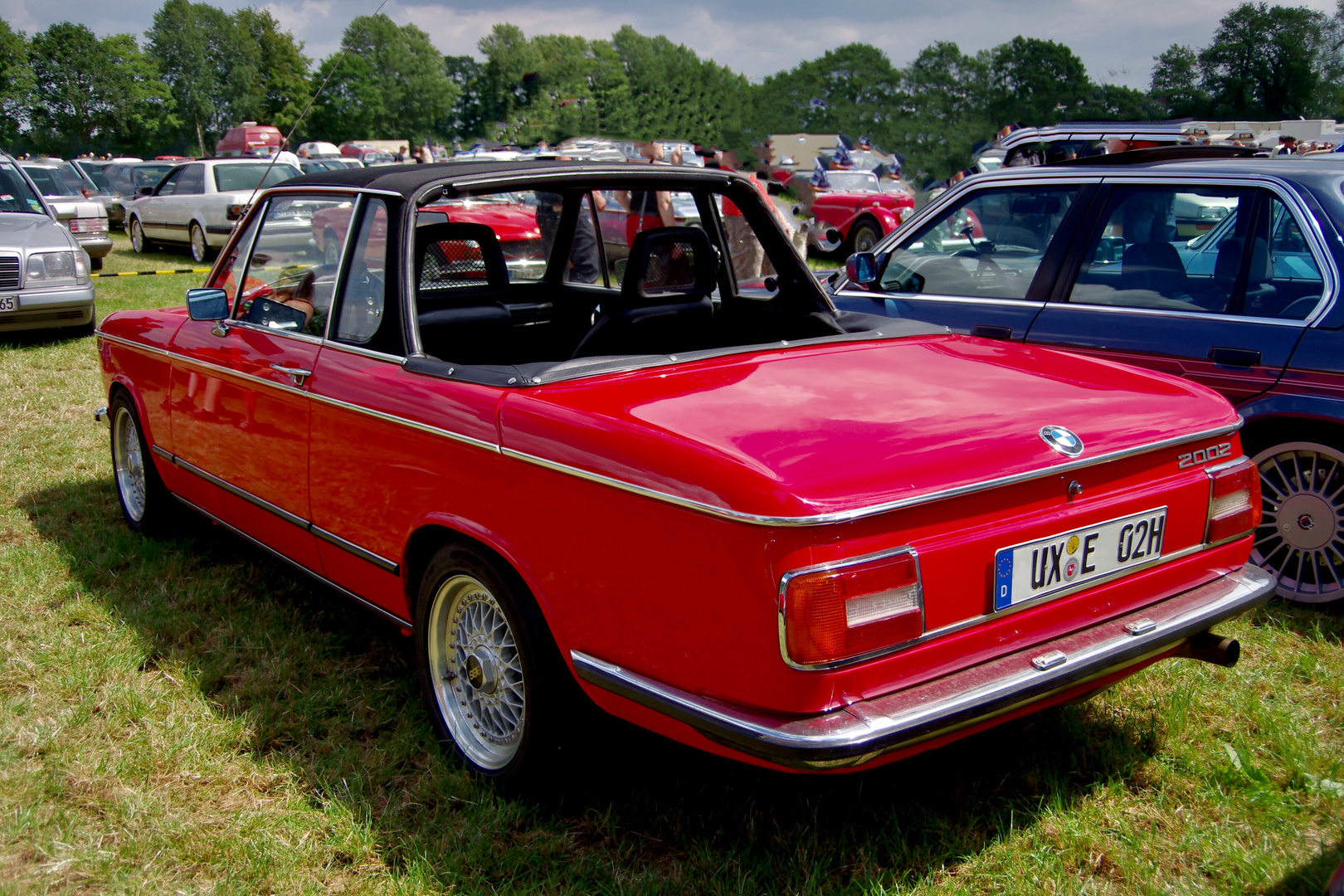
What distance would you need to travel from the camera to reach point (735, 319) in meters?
3.63

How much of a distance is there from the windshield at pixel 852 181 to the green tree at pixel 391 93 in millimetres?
85590

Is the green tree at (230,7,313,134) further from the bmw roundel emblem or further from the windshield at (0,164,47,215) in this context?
the bmw roundel emblem

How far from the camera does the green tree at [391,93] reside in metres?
99.6

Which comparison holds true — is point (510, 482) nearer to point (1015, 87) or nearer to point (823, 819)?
point (823, 819)

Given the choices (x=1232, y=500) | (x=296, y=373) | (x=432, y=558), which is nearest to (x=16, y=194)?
(x=296, y=373)

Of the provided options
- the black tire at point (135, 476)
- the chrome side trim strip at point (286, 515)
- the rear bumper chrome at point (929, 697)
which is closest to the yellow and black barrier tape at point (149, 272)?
the black tire at point (135, 476)

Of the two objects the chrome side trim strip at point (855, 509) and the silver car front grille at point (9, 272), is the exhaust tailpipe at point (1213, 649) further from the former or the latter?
the silver car front grille at point (9, 272)

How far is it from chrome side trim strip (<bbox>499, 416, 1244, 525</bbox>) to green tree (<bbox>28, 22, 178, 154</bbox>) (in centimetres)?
8616

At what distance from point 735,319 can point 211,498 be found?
2.15m

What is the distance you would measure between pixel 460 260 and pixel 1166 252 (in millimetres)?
2856

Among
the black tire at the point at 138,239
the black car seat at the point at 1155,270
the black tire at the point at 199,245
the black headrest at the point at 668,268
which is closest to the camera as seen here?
the black headrest at the point at 668,268

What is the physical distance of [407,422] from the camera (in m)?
2.66

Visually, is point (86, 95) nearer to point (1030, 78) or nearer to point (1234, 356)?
point (1030, 78)

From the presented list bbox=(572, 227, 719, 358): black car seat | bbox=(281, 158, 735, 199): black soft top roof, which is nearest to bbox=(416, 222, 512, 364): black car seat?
bbox=(281, 158, 735, 199): black soft top roof
